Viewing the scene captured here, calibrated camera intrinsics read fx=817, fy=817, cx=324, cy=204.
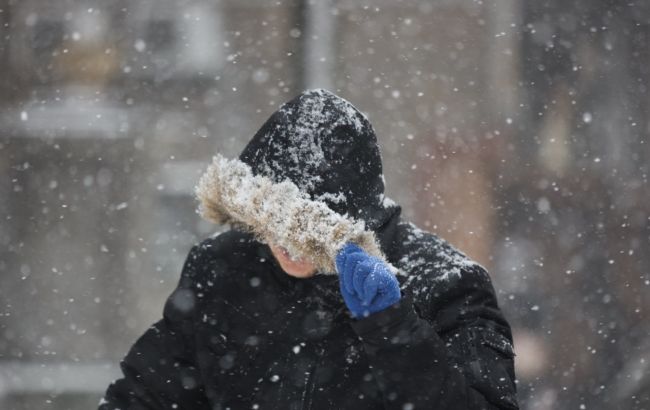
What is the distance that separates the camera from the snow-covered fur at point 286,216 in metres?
1.77

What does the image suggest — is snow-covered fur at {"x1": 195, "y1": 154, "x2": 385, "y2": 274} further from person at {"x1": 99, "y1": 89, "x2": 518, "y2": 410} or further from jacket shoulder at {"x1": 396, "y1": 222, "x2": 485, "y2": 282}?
jacket shoulder at {"x1": 396, "y1": 222, "x2": 485, "y2": 282}

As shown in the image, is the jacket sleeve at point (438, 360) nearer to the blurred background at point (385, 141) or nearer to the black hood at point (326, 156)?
the black hood at point (326, 156)

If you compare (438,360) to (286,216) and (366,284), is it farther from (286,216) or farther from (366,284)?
(286,216)

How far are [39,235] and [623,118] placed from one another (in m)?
3.15

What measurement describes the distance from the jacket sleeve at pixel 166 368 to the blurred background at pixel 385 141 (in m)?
2.19

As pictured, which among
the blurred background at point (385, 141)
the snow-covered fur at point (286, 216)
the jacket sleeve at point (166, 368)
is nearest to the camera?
the snow-covered fur at point (286, 216)

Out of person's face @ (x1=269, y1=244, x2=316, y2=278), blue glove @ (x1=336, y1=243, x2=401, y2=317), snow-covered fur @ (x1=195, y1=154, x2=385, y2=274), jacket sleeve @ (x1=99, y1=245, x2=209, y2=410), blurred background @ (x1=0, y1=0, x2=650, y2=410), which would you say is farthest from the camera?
blurred background @ (x1=0, y1=0, x2=650, y2=410)

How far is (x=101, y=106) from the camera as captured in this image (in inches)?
170

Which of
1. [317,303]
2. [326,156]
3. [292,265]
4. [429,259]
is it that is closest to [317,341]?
[317,303]

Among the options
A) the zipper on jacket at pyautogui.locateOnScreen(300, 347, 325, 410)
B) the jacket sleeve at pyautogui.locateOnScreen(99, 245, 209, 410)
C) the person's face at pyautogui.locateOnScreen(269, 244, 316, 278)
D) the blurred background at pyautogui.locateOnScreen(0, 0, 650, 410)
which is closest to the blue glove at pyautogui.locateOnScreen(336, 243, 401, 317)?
the person's face at pyautogui.locateOnScreen(269, 244, 316, 278)

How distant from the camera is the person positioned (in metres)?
1.68

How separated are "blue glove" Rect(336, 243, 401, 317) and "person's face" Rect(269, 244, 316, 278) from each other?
0.20 meters

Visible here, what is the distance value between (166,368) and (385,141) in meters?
2.29

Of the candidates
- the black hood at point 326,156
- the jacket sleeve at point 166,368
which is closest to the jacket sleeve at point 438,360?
the black hood at point 326,156
